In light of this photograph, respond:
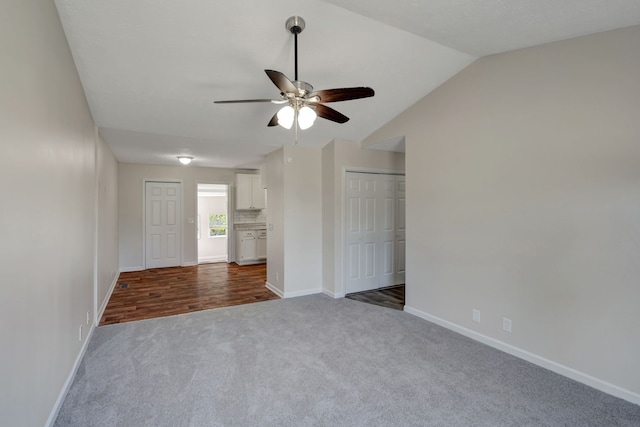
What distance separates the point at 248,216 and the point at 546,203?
6608mm

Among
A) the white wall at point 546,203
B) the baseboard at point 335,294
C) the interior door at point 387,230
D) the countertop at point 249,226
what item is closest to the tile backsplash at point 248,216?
the countertop at point 249,226

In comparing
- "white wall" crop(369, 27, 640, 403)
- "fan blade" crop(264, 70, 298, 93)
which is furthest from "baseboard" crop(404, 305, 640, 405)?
"fan blade" crop(264, 70, 298, 93)

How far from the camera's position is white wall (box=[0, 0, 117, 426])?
1312mm

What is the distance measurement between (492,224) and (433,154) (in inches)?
43.4

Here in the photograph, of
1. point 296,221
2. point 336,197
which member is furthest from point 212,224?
point 336,197

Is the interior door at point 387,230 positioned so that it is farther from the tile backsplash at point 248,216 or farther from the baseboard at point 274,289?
the tile backsplash at point 248,216

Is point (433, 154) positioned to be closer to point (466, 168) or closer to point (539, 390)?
point (466, 168)

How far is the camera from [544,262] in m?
2.67

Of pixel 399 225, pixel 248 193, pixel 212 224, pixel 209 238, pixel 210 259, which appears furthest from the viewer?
pixel 212 224

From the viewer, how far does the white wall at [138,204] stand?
6625 mm

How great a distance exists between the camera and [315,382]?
2.42m

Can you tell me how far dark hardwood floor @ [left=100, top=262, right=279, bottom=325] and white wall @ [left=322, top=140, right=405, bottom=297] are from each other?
105 centimetres

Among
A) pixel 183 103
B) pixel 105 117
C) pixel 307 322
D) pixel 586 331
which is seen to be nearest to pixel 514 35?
pixel 586 331

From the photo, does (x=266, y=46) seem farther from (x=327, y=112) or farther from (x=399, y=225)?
(x=399, y=225)
